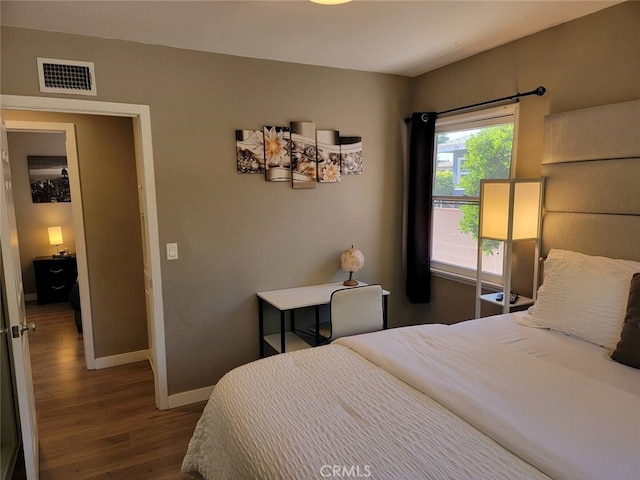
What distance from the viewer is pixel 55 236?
604 cm

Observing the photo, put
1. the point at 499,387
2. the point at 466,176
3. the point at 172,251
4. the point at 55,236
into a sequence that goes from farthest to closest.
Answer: the point at 55,236, the point at 466,176, the point at 172,251, the point at 499,387

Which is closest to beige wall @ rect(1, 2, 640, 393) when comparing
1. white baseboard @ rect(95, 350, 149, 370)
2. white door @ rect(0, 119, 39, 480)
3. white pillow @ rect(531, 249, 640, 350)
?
white pillow @ rect(531, 249, 640, 350)

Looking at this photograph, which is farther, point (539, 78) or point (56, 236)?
Result: point (56, 236)

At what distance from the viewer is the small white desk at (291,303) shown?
9.88 feet

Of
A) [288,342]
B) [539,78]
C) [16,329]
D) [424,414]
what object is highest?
[539,78]

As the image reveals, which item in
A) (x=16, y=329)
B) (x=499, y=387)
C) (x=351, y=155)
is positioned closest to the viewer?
(x=499, y=387)

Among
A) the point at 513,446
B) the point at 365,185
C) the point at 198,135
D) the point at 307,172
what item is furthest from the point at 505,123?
the point at 513,446

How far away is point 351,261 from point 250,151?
120 cm

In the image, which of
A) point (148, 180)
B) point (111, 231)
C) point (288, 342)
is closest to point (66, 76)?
point (148, 180)

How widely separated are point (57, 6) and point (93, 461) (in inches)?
102

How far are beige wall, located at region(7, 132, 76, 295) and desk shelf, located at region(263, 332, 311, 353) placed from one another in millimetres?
4495

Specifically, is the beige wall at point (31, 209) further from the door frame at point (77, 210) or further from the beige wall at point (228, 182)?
the beige wall at point (228, 182)

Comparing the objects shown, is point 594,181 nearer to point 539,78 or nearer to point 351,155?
point 539,78

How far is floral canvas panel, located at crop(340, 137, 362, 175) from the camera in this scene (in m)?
3.56
